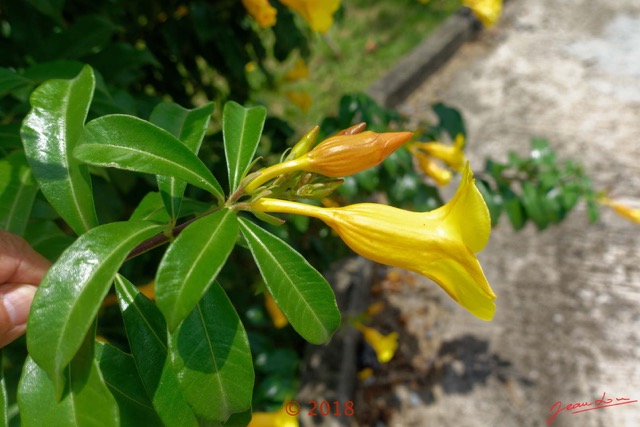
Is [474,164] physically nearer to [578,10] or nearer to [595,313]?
[595,313]

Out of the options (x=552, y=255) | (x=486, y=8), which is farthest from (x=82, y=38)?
(x=552, y=255)

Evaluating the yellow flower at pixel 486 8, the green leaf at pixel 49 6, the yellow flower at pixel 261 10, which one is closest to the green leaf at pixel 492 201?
the yellow flower at pixel 486 8

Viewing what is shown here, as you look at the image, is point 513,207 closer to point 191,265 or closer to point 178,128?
point 178,128

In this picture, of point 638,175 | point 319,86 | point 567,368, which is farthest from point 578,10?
point 567,368

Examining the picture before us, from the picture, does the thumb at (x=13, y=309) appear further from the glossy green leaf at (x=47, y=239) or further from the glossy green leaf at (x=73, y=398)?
the glossy green leaf at (x=47, y=239)

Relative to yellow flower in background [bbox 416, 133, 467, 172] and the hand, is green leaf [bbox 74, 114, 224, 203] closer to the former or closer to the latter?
the hand
